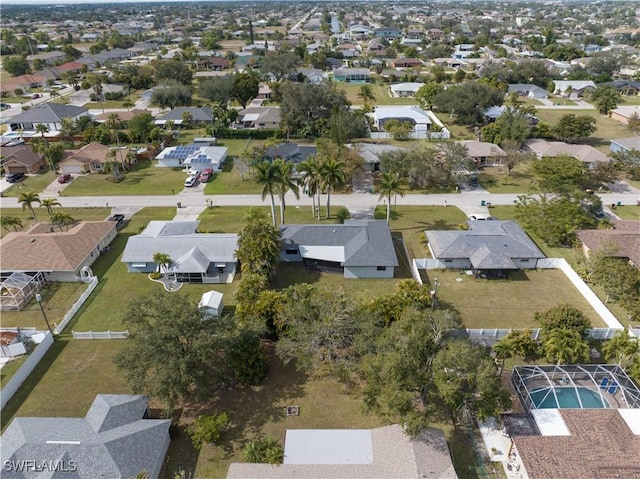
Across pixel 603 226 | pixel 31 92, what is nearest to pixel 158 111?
pixel 31 92

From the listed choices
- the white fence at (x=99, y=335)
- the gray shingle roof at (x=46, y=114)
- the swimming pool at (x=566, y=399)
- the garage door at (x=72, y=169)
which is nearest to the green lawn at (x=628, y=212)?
the swimming pool at (x=566, y=399)

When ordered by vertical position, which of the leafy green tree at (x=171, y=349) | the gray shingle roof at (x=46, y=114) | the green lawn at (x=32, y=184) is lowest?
the green lawn at (x=32, y=184)

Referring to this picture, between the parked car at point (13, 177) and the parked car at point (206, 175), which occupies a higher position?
the parked car at point (13, 177)

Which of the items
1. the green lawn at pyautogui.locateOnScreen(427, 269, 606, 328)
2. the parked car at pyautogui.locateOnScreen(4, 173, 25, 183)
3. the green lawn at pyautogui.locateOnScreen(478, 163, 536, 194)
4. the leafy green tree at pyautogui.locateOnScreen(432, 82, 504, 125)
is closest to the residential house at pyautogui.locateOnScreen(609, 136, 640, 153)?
the green lawn at pyautogui.locateOnScreen(478, 163, 536, 194)

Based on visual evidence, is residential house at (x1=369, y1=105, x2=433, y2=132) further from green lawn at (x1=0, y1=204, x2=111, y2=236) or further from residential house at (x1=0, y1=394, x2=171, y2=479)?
residential house at (x1=0, y1=394, x2=171, y2=479)

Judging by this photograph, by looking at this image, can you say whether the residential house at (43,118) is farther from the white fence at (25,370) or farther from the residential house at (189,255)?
the white fence at (25,370)

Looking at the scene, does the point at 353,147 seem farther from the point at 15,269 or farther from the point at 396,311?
the point at 15,269
